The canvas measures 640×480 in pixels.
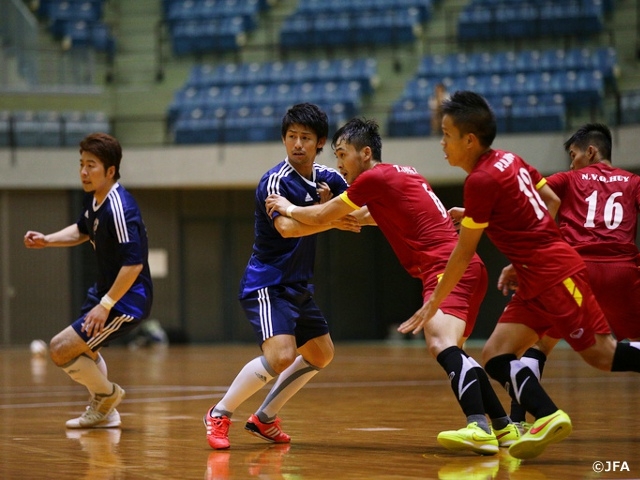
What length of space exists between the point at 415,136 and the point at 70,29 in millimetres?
8977

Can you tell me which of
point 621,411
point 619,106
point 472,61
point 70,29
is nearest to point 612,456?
point 621,411

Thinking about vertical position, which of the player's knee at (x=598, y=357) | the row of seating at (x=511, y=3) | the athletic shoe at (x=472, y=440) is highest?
→ the row of seating at (x=511, y=3)

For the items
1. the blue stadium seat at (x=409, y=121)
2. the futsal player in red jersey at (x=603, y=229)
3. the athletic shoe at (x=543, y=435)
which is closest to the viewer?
the athletic shoe at (x=543, y=435)

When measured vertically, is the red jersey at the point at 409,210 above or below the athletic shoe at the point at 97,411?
above

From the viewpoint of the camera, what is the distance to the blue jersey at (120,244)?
22.7 feet

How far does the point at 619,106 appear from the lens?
18453 mm

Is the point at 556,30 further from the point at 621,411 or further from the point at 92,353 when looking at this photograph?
the point at 92,353

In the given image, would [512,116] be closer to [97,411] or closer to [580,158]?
[580,158]

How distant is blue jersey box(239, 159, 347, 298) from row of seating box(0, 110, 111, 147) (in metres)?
16.3

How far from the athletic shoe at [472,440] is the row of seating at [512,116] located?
A: 15.1m

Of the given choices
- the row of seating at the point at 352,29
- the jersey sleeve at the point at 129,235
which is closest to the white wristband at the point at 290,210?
the jersey sleeve at the point at 129,235

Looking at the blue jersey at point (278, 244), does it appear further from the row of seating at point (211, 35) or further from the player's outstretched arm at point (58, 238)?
the row of seating at point (211, 35)

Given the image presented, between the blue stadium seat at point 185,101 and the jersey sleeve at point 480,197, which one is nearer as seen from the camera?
the jersey sleeve at point 480,197

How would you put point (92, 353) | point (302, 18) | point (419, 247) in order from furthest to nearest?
1. point (302, 18)
2. point (92, 353)
3. point (419, 247)
